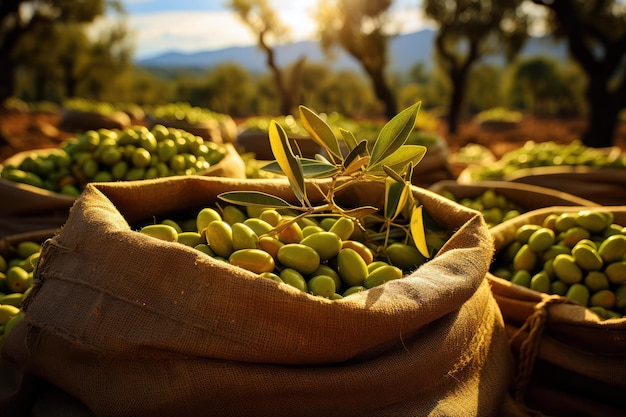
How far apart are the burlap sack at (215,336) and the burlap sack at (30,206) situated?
1.22m

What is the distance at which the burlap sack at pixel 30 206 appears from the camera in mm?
2432

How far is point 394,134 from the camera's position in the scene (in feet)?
Result: 4.69

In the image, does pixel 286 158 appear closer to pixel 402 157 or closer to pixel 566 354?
pixel 402 157

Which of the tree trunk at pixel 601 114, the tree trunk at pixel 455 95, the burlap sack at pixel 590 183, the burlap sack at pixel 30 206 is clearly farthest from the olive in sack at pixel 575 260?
the tree trunk at pixel 455 95

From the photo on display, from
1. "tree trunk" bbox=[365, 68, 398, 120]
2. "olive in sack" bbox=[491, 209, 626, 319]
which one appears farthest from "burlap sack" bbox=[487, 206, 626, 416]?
"tree trunk" bbox=[365, 68, 398, 120]

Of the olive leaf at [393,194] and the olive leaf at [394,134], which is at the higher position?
the olive leaf at [394,134]

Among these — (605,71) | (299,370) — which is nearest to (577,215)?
(299,370)

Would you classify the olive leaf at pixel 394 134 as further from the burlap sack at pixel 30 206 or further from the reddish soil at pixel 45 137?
the reddish soil at pixel 45 137

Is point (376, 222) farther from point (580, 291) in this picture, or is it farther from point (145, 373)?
point (145, 373)

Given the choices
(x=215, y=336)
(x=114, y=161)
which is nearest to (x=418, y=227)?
(x=215, y=336)

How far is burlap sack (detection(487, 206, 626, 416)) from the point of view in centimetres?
164

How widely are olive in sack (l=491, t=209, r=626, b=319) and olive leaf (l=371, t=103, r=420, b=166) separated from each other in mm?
851

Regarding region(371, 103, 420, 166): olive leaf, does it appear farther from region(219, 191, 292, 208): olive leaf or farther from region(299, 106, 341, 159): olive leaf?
region(219, 191, 292, 208): olive leaf

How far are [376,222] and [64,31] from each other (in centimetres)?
2826
